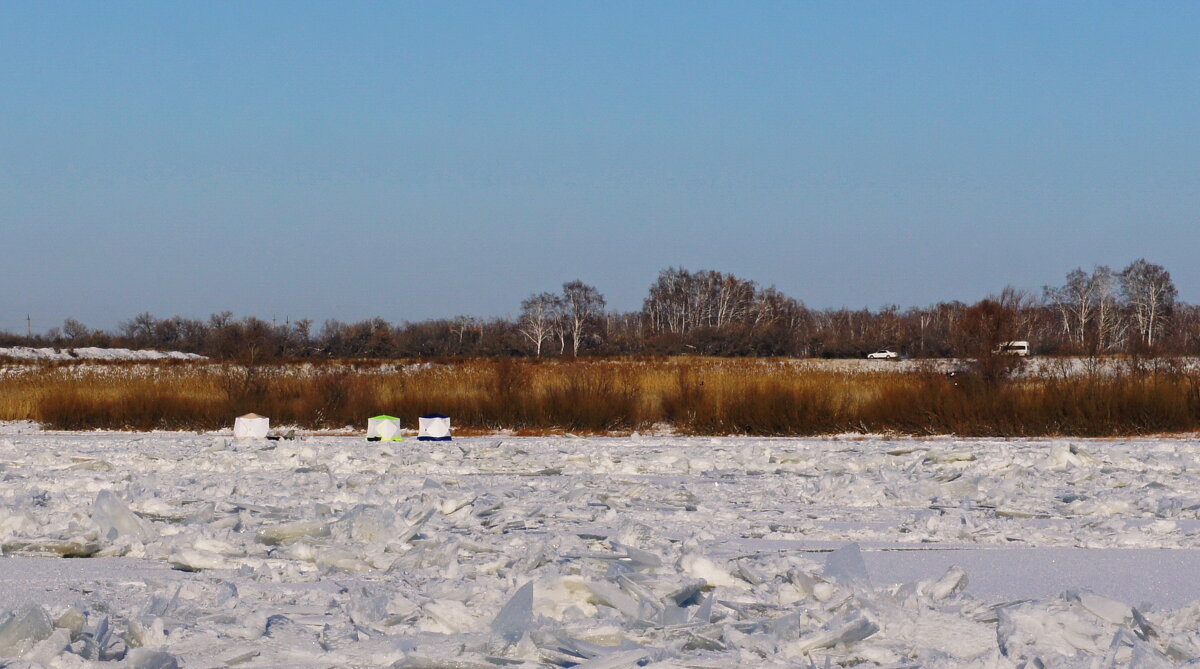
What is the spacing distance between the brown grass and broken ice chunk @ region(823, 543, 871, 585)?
474 inches

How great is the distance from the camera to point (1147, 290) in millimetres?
77062

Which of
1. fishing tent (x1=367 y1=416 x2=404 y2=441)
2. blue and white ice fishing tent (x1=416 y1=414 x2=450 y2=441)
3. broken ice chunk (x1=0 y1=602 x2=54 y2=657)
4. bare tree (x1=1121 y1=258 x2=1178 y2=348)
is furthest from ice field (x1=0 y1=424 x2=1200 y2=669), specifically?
bare tree (x1=1121 y1=258 x2=1178 y2=348)

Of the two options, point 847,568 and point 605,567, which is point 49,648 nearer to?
point 605,567

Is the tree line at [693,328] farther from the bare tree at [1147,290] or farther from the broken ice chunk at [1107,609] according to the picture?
the broken ice chunk at [1107,609]

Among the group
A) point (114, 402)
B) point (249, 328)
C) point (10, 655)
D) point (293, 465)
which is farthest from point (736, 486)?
point (249, 328)

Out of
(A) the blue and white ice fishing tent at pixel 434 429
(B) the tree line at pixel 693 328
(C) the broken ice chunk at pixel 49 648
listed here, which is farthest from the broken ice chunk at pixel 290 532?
(B) the tree line at pixel 693 328

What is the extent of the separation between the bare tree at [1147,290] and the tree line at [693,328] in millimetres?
67

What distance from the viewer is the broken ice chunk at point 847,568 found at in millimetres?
4719

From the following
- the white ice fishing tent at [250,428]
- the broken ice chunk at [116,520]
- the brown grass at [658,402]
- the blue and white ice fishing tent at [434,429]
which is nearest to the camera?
the broken ice chunk at [116,520]

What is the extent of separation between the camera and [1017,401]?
17.2 m

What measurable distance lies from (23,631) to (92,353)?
191 ft

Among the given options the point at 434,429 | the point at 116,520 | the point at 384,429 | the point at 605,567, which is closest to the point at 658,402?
the point at 434,429

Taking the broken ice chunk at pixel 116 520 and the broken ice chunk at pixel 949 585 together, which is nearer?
the broken ice chunk at pixel 949 585

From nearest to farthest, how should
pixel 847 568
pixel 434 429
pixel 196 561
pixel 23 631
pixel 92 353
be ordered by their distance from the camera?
pixel 23 631, pixel 847 568, pixel 196 561, pixel 434 429, pixel 92 353
